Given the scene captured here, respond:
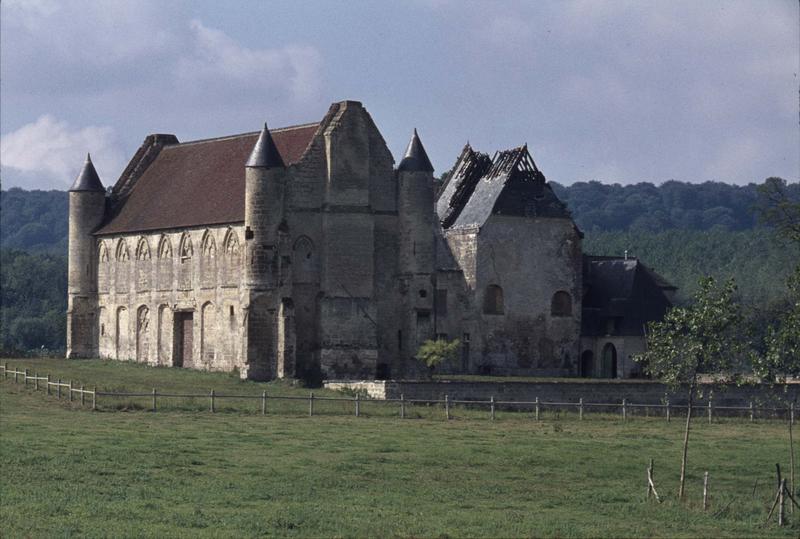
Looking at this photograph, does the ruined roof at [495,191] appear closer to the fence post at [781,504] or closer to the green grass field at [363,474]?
the green grass field at [363,474]

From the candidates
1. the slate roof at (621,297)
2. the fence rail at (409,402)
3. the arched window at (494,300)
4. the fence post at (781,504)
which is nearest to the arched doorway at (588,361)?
the slate roof at (621,297)

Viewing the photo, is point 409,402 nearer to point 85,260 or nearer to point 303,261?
point 303,261

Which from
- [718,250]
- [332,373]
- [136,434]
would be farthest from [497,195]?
[718,250]

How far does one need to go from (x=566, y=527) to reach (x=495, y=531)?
1691 mm

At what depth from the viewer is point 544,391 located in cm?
6594

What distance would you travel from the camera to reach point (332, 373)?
73.0 meters

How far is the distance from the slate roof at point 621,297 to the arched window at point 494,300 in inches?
198

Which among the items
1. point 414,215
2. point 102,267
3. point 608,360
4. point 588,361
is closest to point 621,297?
point 608,360

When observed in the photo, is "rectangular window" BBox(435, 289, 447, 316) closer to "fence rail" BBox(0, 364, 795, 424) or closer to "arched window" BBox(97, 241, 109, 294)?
"arched window" BBox(97, 241, 109, 294)

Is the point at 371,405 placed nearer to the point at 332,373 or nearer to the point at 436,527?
the point at 332,373

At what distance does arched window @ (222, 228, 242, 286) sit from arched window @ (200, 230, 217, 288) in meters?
1.05

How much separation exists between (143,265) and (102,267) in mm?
4790

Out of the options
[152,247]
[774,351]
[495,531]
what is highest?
[152,247]

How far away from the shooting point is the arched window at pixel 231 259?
74.1 metres
